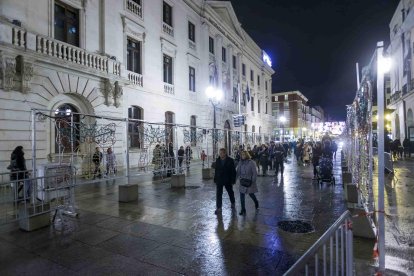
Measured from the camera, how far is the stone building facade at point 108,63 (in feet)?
37.8

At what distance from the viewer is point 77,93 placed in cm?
1423

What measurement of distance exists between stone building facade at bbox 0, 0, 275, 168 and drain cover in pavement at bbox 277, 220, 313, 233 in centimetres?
572

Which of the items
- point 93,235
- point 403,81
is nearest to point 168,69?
point 93,235

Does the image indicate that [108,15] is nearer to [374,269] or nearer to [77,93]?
[77,93]

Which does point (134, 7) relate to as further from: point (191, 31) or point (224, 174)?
point (224, 174)

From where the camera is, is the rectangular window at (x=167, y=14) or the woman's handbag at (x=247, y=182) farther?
the rectangular window at (x=167, y=14)

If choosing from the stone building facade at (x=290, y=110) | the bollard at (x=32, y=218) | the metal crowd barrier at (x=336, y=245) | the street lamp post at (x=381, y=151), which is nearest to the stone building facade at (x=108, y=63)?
the bollard at (x=32, y=218)

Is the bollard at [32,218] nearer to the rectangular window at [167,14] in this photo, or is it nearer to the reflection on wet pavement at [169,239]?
the reflection on wet pavement at [169,239]

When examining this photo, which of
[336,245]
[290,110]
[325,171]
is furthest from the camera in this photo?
[290,110]

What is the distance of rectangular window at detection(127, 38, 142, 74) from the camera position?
60.1ft

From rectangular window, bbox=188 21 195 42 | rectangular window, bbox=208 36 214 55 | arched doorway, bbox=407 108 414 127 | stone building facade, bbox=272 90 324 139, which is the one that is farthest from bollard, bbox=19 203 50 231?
stone building facade, bbox=272 90 324 139

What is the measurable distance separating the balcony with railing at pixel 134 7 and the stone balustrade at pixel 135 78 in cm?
423

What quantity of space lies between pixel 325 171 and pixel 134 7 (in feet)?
52.1

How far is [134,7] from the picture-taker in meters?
Result: 18.5
